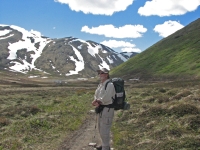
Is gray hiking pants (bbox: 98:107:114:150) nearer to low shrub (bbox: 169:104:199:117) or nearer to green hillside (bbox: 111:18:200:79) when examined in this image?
low shrub (bbox: 169:104:199:117)

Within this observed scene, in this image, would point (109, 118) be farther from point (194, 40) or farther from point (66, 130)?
point (194, 40)

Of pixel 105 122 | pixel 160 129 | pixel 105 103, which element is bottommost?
pixel 160 129

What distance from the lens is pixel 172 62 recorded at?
5030 inches

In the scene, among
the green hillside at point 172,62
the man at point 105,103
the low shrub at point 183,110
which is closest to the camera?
the man at point 105,103

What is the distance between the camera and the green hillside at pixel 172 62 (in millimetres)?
108438

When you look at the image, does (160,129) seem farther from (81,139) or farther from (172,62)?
(172,62)

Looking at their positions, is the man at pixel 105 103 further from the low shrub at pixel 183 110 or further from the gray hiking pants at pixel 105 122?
the low shrub at pixel 183 110

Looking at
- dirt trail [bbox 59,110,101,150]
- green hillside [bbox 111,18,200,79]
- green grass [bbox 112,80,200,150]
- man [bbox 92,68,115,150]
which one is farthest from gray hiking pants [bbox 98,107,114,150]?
green hillside [bbox 111,18,200,79]

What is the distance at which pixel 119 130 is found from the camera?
15695 mm

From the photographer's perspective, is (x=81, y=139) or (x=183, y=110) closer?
(x=81, y=139)

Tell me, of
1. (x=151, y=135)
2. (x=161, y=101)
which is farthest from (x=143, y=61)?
(x=151, y=135)

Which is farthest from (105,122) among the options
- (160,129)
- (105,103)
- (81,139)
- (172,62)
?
(172,62)

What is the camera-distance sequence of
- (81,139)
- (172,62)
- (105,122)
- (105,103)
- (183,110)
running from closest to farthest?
1. (105,103)
2. (105,122)
3. (81,139)
4. (183,110)
5. (172,62)

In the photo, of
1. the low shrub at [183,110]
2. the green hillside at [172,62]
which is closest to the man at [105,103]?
the low shrub at [183,110]
